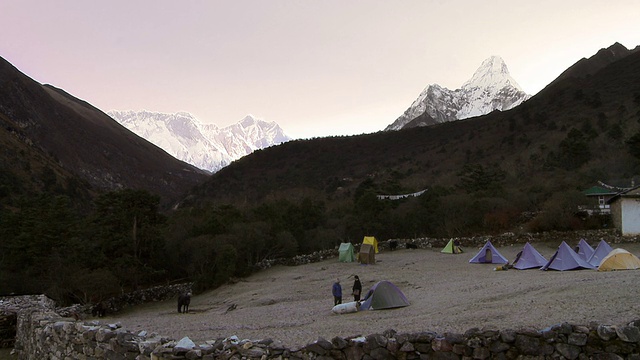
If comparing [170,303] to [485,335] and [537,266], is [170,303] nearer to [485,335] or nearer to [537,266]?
[537,266]

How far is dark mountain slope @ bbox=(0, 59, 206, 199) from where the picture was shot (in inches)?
4154

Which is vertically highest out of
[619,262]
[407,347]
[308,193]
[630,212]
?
[308,193]

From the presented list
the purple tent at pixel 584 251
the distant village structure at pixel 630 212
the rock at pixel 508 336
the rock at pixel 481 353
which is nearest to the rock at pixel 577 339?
the rock at pixel 508 336

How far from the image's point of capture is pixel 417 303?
50.5 feet

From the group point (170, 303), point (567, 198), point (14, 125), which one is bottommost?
point (170, 303)

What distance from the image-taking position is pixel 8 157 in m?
71.1

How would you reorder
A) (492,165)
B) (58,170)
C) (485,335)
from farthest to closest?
(58,170) → (492,165) → (485,335)

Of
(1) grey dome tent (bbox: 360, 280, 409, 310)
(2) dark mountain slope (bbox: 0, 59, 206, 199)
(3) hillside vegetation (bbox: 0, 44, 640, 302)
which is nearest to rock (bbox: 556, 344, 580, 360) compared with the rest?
(1) grey dome tent (bbox: 360, 280, 409, 310)

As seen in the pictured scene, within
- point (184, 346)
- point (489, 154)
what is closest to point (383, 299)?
point (184, 346)

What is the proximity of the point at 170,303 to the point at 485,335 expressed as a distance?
24402mm

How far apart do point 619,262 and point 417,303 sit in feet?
29.5

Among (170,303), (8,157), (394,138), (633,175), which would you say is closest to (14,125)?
(8,157)

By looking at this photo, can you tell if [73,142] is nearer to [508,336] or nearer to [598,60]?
[508,336]

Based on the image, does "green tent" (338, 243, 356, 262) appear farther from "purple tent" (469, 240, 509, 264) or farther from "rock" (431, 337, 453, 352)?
"rock" (431, 337, 453, 352)
